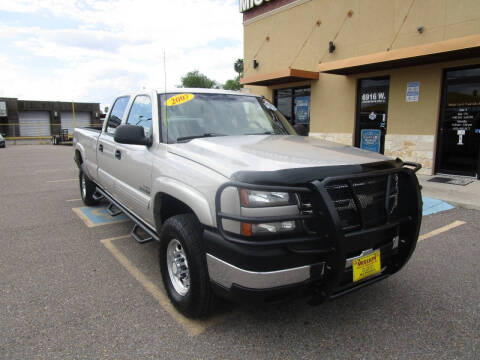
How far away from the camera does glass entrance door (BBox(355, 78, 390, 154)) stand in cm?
1026

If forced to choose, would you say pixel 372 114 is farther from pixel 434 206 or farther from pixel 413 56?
pixel 434 206

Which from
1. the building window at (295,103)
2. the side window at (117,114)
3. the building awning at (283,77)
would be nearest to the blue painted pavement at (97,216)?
the side window at (117,114)

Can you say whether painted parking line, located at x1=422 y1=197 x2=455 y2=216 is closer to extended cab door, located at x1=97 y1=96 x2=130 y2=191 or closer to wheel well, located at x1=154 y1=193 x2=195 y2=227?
wheel well, located at x1=154 y1=193 x2=195 y2=227

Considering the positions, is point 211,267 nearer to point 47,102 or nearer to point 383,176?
point 383,176

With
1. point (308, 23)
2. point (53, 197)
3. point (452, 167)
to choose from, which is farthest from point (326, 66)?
point (53, 197)

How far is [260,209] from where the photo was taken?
2.14m

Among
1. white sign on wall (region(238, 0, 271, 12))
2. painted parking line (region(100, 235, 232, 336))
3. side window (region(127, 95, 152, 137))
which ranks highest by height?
white sign on wall (region(238, 0, 271, 12))

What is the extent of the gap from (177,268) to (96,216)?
340cm

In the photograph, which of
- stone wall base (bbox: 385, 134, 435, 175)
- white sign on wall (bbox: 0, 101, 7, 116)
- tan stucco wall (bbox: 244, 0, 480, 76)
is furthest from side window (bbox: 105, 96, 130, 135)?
white sign on wall (bbox: 0, 101, 7, 116)

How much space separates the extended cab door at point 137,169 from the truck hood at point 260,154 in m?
0.50

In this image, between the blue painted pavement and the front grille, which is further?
the blue painted pavement

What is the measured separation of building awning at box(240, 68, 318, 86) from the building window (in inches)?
21.4

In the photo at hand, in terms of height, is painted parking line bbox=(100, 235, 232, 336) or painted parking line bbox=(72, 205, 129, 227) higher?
painted parking line bbox=(72, 205, 129, 227)

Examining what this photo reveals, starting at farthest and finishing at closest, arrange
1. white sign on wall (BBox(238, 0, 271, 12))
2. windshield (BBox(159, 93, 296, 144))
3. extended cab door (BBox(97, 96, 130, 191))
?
white sign on wall (BBox(238, 0, 271, 12)) < extended cab door (BBox(97, 96, 130, 191)) < windshield (BBox(159, 93, 296, 144))
